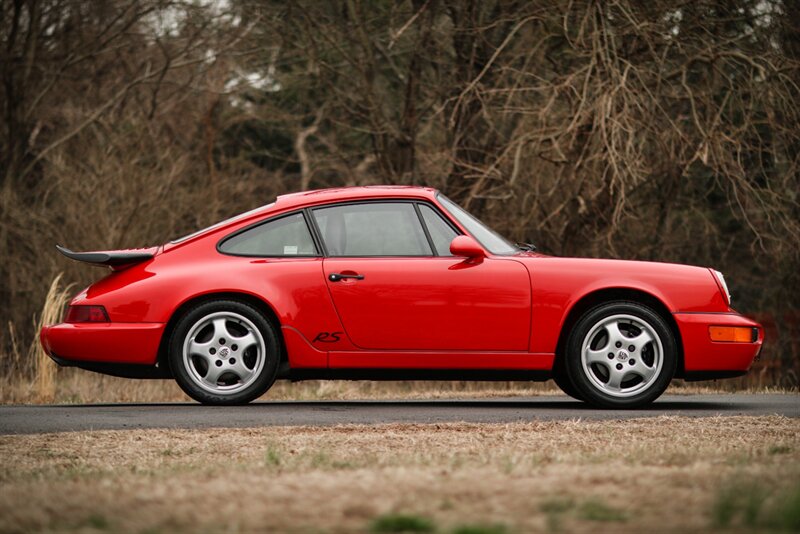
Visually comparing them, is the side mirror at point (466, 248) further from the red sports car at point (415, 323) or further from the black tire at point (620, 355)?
the black tire at point (620, 355)

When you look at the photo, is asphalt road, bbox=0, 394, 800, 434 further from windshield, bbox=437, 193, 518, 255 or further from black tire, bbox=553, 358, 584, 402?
windshield, bbox=437, 193, 518, 255

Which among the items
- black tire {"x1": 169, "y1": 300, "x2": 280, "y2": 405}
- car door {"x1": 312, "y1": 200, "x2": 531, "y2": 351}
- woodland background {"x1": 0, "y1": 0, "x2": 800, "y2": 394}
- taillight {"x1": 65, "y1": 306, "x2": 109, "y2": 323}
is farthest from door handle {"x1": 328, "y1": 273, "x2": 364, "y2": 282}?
woodland background {"x1": 0, "y1": 0, "x2": 800, "y2": 394}

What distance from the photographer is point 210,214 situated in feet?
68.6

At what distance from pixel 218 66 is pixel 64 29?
2.77 meters

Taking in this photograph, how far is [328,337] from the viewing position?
27.4 ft

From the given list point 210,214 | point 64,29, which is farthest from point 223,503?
point 64,29

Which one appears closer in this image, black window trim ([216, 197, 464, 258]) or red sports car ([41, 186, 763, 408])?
red sports car ([41, 186, 763, 408])

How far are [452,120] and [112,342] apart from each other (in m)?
7.10

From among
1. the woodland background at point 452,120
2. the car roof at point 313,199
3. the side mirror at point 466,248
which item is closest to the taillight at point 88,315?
the car roof at point 313,199

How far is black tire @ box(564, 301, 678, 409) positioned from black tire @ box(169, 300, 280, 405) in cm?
205

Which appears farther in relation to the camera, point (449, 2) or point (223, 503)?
point (449, 2)

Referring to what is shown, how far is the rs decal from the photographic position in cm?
836

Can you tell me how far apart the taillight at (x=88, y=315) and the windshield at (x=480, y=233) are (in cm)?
247

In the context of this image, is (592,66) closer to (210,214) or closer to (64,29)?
(210,214)
